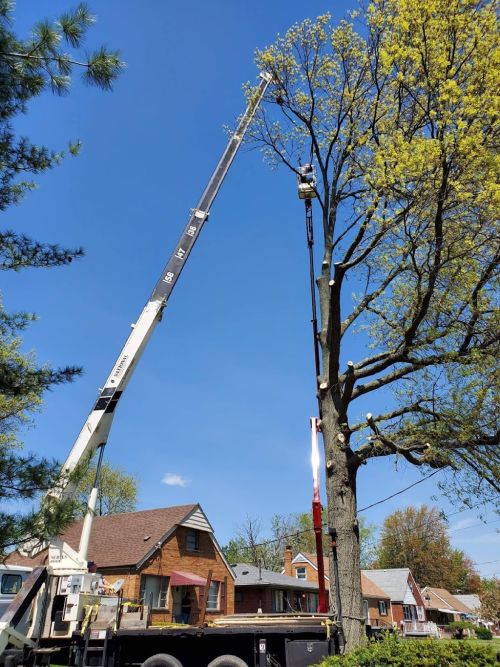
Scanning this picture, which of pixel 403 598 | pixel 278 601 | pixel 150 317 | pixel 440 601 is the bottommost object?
pixel 278 601

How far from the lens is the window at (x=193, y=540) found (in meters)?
25.6

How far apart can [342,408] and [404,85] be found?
648 cm

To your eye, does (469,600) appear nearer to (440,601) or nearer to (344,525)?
(440,601)

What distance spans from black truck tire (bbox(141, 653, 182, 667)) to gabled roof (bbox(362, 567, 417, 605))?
46.5 m

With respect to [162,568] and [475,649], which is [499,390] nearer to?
[475,649]

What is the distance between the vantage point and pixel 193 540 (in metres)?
26.0

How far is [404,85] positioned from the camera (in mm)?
10422

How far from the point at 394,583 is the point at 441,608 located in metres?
13.9

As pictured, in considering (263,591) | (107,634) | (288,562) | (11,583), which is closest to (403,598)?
(288,562)

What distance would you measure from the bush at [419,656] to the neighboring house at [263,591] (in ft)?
88.1

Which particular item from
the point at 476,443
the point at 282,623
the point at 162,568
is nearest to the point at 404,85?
the point at 476,443

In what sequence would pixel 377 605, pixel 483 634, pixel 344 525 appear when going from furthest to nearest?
1. pixel 483 634
2. pixel 377 605
3. pixel 344 525

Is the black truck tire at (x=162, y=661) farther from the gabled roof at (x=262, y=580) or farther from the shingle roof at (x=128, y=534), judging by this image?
the gabled roof at (x=262, y=580)

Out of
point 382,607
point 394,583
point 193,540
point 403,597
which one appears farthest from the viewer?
point 394,583
